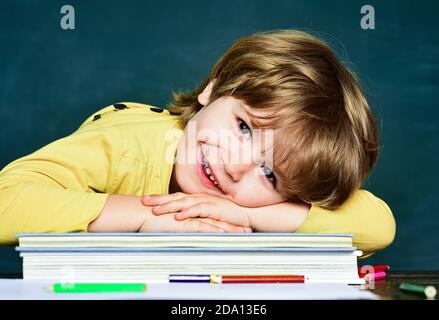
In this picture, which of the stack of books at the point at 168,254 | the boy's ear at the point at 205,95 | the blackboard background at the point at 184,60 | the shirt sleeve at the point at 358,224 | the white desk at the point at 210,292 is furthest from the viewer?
the blackboard background at the point at 184,60

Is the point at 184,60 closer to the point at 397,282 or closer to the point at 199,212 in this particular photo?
the point at 199,212

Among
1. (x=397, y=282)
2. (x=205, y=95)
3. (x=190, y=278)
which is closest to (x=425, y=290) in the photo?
(x=397, y=282)

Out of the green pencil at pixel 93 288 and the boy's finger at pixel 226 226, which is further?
the boy's finger at pixel 226 226

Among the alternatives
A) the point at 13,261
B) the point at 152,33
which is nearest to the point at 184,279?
the point at 13,261

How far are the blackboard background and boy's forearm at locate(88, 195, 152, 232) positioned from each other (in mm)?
1015

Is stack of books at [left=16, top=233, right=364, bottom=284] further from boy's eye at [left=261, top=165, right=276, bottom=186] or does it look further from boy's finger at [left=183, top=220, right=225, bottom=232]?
boy's eye at [left=261, top=165, right=276, bottom=186]

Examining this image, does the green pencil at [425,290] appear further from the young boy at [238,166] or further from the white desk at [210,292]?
the young boy at [238,166]

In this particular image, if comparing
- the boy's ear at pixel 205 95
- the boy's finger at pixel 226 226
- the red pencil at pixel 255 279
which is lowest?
the boy's finger at pixel 226 226

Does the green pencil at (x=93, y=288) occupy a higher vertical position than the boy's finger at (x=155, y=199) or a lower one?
lower

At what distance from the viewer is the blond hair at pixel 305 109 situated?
135 cm

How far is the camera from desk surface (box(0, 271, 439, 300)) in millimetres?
861

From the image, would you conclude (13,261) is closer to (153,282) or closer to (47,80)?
(47,80)

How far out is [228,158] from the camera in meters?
1.36

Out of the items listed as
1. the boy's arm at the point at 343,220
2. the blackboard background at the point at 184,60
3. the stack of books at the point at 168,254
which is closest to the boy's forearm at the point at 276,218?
the boy's arm at the point at 343,220
